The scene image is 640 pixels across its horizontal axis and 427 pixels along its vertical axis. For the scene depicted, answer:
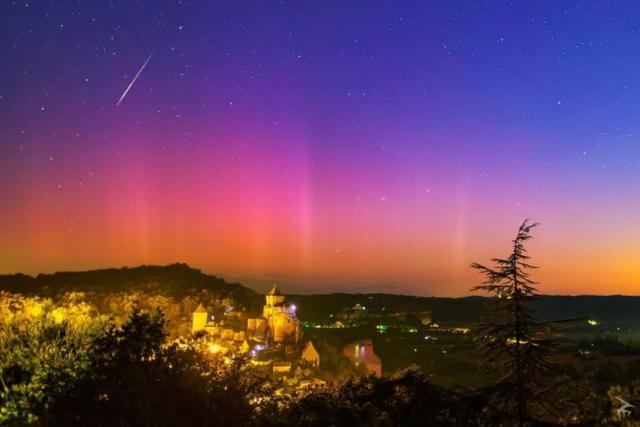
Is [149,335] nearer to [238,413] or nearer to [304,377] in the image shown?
[238,413]

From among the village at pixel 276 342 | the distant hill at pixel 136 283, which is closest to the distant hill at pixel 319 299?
the distant hill at pixel 136 283

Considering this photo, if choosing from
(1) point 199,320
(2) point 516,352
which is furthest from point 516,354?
(1) point 199,320

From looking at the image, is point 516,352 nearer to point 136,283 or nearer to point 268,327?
point 268,327

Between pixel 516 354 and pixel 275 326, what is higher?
pixel 516 354

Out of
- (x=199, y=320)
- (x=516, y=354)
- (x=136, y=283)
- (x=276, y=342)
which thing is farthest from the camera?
(x=136, y=283)

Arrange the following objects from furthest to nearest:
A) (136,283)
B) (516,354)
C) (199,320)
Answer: (136,283), (199,320), (516,354)

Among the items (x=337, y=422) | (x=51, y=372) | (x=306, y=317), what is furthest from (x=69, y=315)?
(x=306, y=317)
